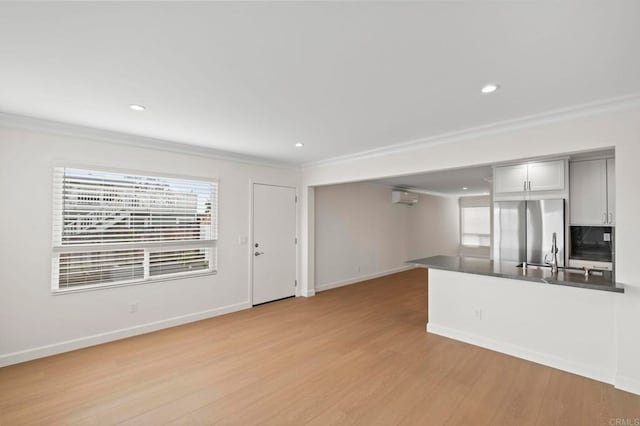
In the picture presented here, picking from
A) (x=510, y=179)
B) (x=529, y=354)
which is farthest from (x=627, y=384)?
(x=510, y=179)

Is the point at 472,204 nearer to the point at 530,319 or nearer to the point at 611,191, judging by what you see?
the point at 611,191

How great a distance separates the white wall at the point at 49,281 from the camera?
3008 millimetres

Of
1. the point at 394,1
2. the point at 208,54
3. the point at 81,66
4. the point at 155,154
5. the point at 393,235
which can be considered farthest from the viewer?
the point at 393,235

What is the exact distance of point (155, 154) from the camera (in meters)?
3.98

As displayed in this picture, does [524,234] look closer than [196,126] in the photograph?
No

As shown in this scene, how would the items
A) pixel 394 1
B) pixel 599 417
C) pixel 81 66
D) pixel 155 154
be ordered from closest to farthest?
1. pixel 394 1
2. pixel 81 66
3. pixel 599 417
4. pixel 155 154

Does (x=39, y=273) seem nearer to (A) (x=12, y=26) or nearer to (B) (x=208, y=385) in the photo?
(B) (x=208, y=385)

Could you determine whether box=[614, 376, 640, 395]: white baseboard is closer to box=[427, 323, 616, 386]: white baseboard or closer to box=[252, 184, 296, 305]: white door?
box=[427, 323, 616, 386]: white baseboard

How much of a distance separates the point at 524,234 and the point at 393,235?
4.02 m

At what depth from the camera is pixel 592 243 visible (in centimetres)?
402

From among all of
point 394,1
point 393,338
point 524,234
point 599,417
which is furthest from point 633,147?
point 393,338

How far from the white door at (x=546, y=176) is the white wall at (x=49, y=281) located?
460cm

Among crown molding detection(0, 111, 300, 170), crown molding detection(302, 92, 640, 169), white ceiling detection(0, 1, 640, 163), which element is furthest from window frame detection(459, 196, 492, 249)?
crown molding detection(0, 111, 300, 170)
